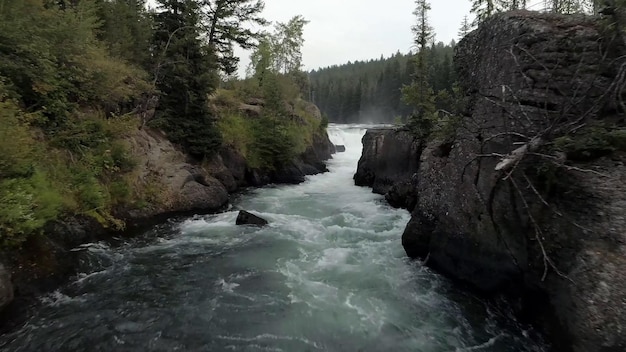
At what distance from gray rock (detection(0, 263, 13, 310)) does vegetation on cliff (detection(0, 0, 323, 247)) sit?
74cm

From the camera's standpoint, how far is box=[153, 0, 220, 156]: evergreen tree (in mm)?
15141

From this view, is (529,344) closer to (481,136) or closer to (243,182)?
(481,136)

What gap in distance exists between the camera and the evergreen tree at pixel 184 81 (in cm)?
1514

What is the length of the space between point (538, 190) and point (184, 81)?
13.2 m

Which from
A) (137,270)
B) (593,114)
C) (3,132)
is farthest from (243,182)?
(593,114)

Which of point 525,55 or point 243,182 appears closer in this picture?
point 525,55

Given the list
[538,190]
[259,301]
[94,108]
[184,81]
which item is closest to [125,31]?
[184,81]

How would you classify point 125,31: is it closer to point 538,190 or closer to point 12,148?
point 12,148

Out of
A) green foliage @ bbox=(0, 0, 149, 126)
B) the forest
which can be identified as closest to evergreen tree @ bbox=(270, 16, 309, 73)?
the forest

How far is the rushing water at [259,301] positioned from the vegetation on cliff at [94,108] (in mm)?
1729

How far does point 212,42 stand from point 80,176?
14.6 meters

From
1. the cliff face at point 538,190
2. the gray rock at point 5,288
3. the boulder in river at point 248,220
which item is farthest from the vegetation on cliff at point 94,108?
the cliff face at point 538,190

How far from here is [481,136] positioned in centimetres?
813

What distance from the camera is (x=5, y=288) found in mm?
6094
